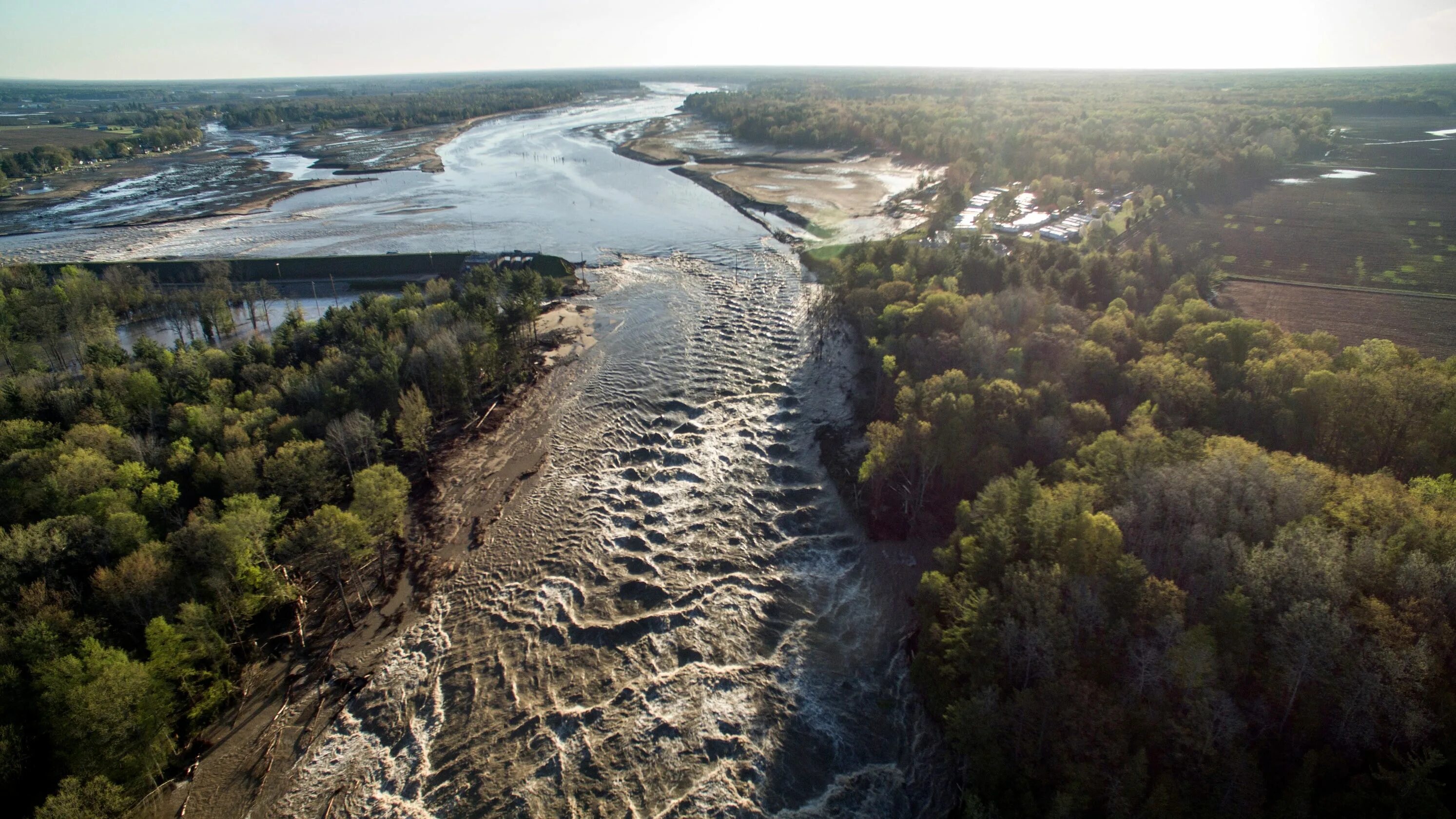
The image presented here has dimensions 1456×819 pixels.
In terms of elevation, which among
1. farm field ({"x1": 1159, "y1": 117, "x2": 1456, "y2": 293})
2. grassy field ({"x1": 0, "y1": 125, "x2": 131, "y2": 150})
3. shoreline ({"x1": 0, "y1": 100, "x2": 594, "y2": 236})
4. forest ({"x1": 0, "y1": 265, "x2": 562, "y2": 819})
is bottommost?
forest ({"x1": 0, "y1": 265, "x2": 562, "y2": 819})

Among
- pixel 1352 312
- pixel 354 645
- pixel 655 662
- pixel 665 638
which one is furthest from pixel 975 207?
pixel 354 645

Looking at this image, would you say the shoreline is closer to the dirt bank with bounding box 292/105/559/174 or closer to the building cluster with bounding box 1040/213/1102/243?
the dirt bank with bounding box 292/105/559/174

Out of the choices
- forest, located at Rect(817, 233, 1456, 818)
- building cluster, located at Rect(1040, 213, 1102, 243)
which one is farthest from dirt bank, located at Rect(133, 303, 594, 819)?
building cluster, located at Rect(1040, 213, 1102, 243)

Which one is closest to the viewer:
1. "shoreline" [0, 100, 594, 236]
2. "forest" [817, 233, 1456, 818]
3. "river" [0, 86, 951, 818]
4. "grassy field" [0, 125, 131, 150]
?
"forest" [817, 233, 1456, 818]

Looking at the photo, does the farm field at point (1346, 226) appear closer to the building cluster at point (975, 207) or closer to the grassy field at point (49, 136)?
the building cluster at point (975, 207)

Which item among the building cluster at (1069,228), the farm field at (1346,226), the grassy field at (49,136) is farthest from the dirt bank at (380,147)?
the farm field at (1346,226)

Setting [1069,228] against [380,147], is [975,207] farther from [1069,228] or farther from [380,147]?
[380,147]

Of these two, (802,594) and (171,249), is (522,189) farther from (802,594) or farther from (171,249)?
(802,594)
